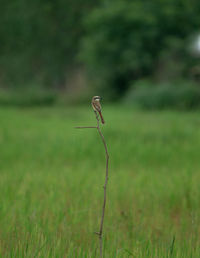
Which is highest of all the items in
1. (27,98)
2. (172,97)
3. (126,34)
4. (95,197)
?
(126,34)

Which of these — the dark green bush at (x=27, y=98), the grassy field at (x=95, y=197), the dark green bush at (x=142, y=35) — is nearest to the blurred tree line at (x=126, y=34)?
the dark green bush at (x=142, y=35)

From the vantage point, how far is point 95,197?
2535mm

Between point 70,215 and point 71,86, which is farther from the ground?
point 71,86

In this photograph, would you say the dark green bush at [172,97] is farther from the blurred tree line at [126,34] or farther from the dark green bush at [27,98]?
the dark green bush at [27,98]

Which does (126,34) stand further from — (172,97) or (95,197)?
(95,197)

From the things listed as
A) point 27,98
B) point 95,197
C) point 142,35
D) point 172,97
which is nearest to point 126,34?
point 142,35

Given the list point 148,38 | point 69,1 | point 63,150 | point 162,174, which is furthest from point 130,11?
point 162,174

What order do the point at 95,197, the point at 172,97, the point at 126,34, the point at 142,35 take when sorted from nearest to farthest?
the point at 95,197 < the point at 172,97 < the point at 142,35 < the point at 126,34

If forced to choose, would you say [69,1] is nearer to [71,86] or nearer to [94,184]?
[71,86]

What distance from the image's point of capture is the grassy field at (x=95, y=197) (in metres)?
1.64

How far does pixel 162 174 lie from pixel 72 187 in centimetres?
111

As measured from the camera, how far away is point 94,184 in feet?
9.53

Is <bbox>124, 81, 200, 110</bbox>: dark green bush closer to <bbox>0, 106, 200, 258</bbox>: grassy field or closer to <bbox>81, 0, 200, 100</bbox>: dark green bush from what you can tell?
<bbox>81, 0, 200, 100</bbox>: dark green bush

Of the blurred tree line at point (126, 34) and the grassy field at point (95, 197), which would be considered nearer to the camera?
the grassy field at point (95, 197)
